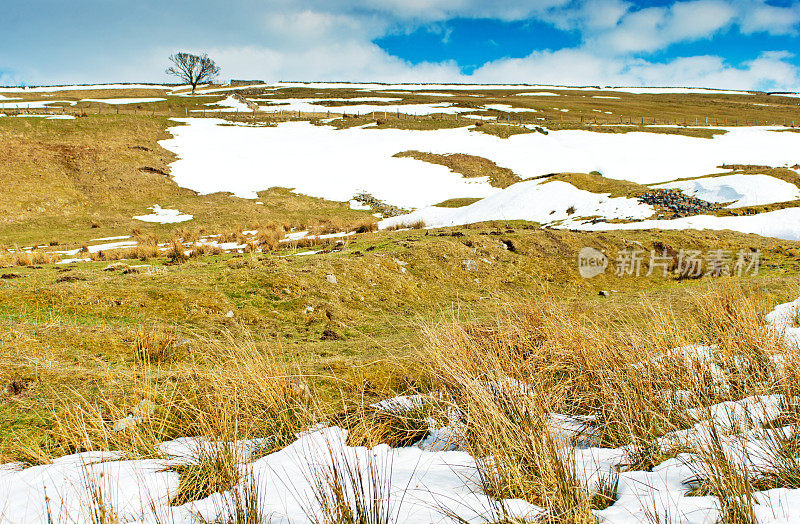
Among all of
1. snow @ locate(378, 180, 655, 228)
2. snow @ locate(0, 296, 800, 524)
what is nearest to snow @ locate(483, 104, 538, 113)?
snow @ locate(378, 180, 655, 228)

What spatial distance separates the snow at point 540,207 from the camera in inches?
837

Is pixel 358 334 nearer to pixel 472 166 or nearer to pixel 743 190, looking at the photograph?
pixel 743 190

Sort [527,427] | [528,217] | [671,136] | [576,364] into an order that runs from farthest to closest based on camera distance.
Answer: [671,136]
[528,217]
[576,364]
[527,427]

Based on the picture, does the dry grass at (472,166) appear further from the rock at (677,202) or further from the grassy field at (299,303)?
the grassy field at (299,303)

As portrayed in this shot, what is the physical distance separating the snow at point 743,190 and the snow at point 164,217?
30946 mm

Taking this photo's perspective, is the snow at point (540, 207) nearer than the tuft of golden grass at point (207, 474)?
No

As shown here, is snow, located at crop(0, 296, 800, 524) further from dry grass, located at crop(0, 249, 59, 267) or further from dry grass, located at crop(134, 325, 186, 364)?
dry grass, located at crop(0, 249, 59, 267)

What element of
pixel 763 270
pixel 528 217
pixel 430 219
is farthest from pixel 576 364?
pixel 430 219

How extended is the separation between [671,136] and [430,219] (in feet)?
133

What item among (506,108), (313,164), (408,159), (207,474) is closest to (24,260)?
(207,474)

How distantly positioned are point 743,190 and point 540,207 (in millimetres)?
10755

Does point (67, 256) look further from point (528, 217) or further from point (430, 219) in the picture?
point (528, 217)

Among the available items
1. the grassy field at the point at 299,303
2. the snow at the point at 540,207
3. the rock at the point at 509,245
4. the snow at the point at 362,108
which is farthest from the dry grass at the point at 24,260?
the snow at the point at 362,108

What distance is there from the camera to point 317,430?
389 cm
